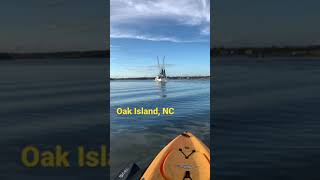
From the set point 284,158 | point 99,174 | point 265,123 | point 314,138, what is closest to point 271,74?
point 265,123

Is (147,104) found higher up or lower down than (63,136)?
higher up

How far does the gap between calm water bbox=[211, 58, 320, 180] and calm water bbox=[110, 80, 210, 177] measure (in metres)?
2.15

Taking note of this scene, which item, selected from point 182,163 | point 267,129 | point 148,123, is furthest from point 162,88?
point 267,129

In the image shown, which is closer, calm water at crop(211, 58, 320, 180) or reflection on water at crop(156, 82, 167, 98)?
calm water at crop(211, 58, 320, 180)

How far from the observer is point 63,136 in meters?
32.0

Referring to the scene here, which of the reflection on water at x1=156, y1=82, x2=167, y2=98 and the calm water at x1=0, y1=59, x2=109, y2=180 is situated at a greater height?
the reflection on water at x1=156, y1=82, x2=167, y2=98

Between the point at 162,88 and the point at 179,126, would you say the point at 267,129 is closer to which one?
the point at 179,126

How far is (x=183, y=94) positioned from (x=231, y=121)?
272 inches

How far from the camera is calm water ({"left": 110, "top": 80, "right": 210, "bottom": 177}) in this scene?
2339 centimetres

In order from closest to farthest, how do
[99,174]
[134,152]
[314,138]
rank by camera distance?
1. [99,174]
2. [134,152]
3. [314,138]

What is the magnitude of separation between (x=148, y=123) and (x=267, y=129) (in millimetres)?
11118

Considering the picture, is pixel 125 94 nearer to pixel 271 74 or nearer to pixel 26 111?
pixel 26 111

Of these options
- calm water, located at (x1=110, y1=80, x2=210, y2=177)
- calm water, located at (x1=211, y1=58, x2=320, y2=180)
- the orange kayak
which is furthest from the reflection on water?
the orange kayak

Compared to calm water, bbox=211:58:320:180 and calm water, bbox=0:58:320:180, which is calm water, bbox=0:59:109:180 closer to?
calm water, bbox=0:58:320:180
